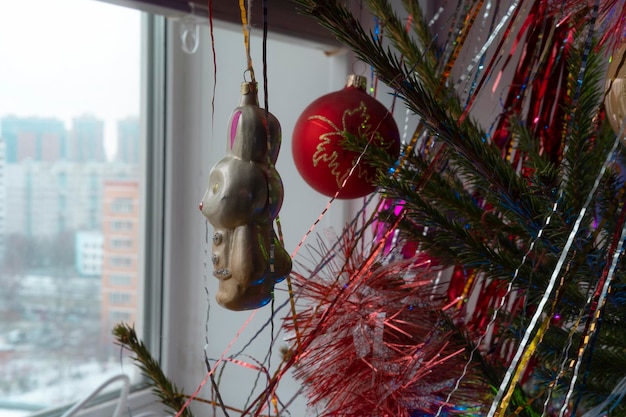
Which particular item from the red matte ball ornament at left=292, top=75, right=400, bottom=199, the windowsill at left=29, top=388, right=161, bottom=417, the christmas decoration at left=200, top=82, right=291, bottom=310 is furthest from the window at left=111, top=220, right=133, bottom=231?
the christmas decoration at left=200, top=82, right=291, bottom=310

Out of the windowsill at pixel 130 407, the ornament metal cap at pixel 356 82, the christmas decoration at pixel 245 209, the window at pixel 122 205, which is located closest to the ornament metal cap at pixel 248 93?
the christmas decoration at pixel 245 209

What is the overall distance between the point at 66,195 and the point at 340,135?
552mm

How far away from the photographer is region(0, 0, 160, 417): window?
0.88m

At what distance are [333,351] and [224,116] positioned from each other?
24.6 inches

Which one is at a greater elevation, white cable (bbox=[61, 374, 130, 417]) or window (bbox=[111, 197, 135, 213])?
window (bbox=[111, 197, 135, 213])

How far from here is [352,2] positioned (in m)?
0.70

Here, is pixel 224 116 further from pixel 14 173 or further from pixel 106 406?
pixel 106 406

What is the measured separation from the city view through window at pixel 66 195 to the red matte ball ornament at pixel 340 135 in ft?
1.57

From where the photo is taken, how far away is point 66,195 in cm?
96

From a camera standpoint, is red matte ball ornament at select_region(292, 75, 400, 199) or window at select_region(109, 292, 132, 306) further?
window at select_region(109, 292, 132, 306)

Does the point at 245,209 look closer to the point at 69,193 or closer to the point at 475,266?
the point at 475,266

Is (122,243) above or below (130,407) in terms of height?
above

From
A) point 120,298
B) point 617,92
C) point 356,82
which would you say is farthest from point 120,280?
→ point 617,92

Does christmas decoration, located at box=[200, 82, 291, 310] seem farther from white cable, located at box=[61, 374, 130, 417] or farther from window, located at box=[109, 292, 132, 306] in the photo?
window, located at box=[109, 292, 132, 306]
